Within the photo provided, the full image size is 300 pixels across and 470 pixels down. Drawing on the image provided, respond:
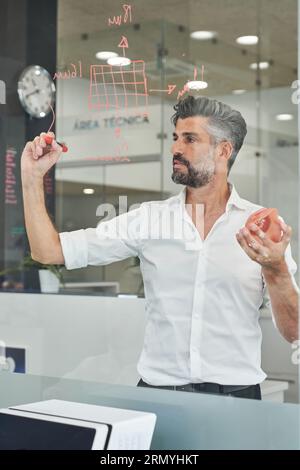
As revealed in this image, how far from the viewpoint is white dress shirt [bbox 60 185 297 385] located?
2.00 metres

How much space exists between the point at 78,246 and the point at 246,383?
2.08ft

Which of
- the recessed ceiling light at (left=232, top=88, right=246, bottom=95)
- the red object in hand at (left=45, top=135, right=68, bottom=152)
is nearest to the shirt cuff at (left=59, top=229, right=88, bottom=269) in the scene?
Answer: the red object in hand at (left=45, top=135, right=68, bottom=152)

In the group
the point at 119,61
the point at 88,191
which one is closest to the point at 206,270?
the point at 88,191

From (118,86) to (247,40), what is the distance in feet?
1.28

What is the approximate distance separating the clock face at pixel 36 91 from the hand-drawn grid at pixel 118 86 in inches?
6.9

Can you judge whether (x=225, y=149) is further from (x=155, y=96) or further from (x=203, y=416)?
(x=203, y=416)

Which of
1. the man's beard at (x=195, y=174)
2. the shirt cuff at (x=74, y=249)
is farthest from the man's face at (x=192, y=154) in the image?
the shirt cuff at (x=74, y=249)

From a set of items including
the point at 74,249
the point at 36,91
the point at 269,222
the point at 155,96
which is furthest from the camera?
the point at 36,91

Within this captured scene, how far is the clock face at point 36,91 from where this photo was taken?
2.39 metres

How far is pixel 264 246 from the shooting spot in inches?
76.6

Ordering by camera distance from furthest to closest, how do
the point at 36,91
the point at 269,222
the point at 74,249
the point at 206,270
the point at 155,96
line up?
the point at 36,91 < the point at 74,249 < the point at 155,96 < the point at 206,270 < the point at 269,222

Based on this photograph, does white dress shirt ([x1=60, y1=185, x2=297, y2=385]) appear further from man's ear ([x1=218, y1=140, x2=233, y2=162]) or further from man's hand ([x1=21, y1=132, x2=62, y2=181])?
man's hand ([x1=21, y1=132, x2=62, y2=181])

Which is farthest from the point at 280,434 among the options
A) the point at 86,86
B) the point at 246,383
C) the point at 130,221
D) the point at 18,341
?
the point at 86,86
